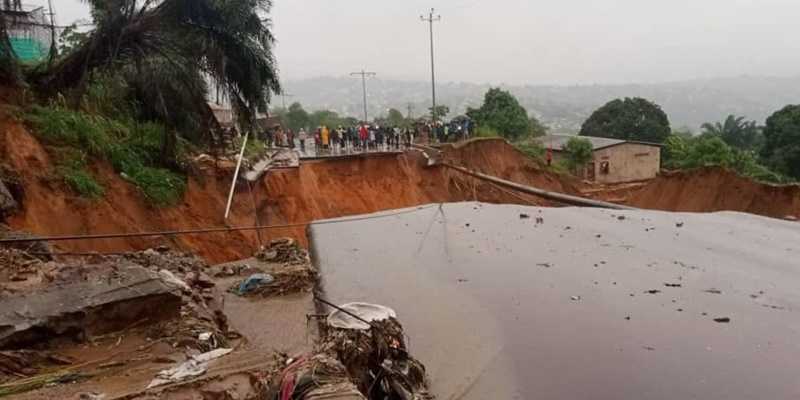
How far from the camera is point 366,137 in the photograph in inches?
1190

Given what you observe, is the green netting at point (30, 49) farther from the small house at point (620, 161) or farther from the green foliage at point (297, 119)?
the green foliage at point (297, 119)

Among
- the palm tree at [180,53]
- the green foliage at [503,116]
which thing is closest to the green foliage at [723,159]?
the green foliage at [503,116]

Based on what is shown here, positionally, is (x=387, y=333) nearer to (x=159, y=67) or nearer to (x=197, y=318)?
(x=197, y=318)

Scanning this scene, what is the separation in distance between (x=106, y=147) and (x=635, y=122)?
46.4 m

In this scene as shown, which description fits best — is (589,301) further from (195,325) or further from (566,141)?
(566,141)

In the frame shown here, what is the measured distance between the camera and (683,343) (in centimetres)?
388

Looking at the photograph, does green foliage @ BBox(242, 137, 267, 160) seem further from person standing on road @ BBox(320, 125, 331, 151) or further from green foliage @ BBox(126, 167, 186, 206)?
green foliage @ BBox(126, 167, 186, 206)

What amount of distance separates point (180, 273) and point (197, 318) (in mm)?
3452

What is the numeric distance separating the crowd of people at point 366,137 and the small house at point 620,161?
926cm

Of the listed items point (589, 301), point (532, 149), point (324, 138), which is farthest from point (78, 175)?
point (532, 149)

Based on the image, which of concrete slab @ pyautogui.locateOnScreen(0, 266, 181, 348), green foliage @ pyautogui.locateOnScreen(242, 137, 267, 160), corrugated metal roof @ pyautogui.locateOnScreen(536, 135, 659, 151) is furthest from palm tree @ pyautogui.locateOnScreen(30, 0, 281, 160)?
corrugated metal roof @ pyautogui.locateOnScreen(536, 135, 659, 151)

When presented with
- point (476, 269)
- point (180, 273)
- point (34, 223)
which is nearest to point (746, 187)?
point (476, 269)

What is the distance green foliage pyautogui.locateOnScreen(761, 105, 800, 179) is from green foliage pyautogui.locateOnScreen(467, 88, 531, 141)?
16.0 meters

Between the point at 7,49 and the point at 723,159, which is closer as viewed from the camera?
the point at 7,49
